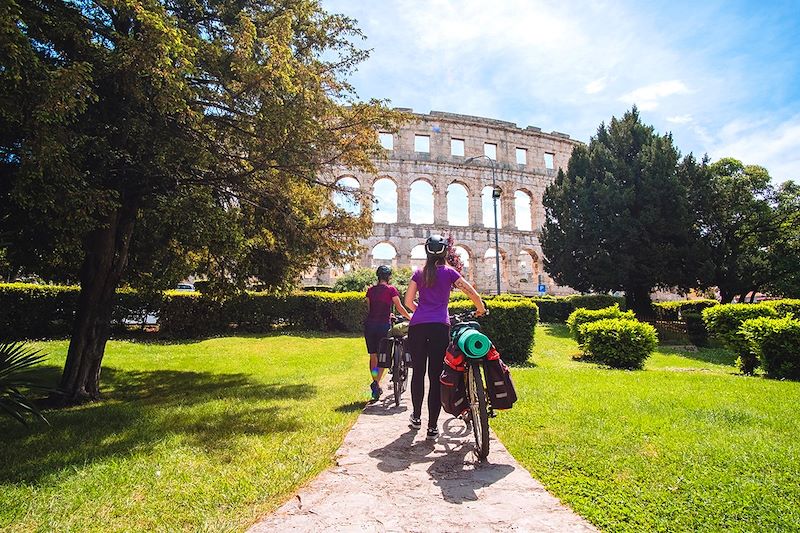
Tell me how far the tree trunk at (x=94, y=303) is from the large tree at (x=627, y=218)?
19.9m

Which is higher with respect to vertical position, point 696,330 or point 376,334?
point 376,334

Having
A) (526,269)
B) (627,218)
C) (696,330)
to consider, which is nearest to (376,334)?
(696,330)

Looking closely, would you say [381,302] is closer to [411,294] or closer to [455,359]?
[411,294]

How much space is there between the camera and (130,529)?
2.60 meters

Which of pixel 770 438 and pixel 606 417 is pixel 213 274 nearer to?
pixel 606 417

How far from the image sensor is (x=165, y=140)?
6.04 metres

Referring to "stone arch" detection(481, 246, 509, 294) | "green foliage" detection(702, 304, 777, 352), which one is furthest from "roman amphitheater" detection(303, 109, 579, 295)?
"green foliage" detection(702, 304, 777, 352)

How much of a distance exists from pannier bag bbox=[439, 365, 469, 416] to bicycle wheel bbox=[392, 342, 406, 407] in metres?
2.11

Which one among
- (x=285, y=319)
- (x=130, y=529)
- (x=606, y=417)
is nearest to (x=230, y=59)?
(x=130, y=529)

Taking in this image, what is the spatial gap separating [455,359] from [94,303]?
6619mm

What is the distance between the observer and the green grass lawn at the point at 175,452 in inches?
111

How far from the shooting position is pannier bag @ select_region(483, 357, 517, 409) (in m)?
3.72

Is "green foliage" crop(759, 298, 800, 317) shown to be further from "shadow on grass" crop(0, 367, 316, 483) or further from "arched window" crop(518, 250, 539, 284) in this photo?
"arched window" crop(518, 250, 539, 284)

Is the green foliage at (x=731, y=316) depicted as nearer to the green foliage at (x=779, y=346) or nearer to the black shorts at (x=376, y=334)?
the green foliage at (x=779, y=346)
